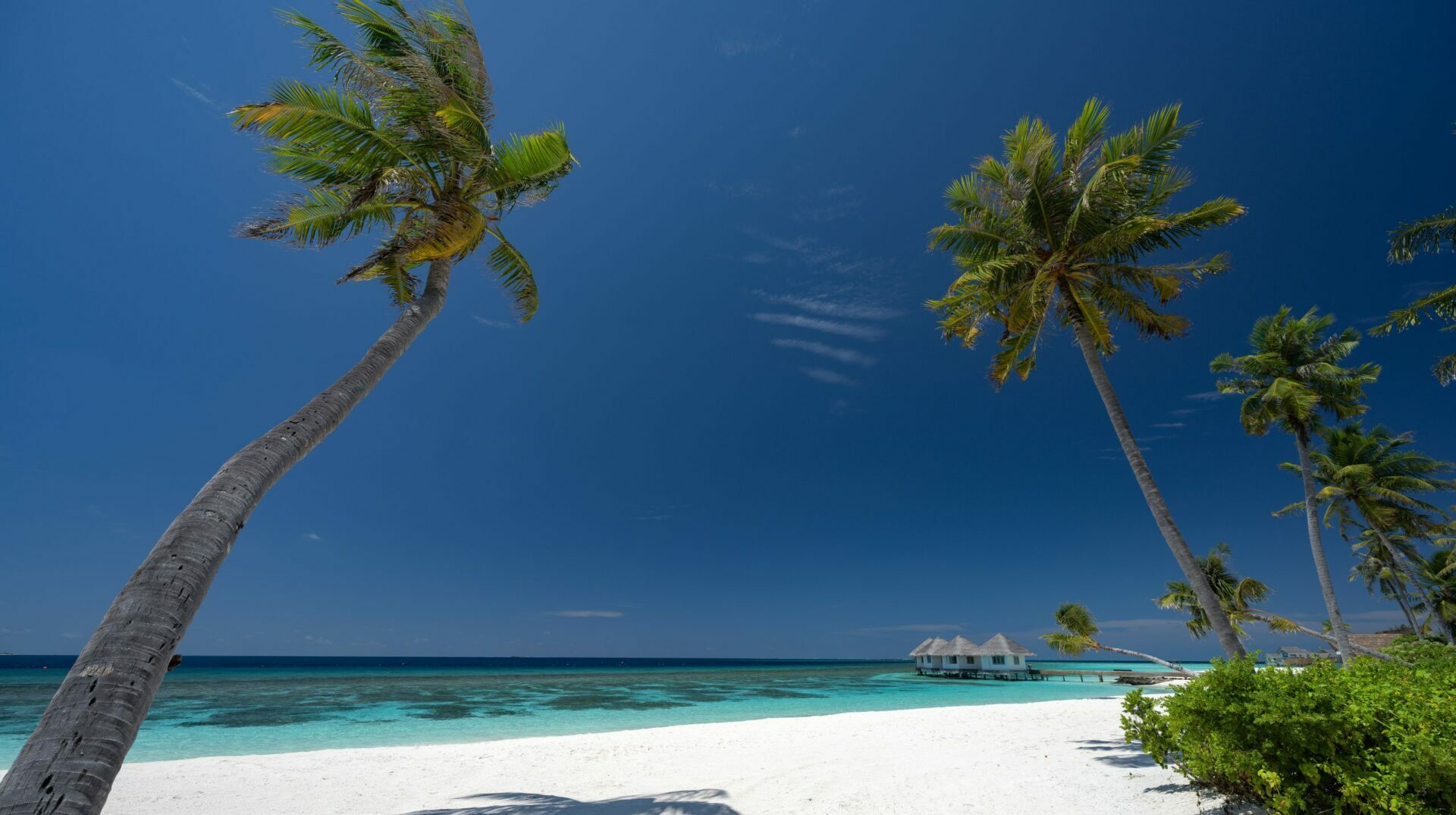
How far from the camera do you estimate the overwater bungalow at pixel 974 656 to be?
4131 centimetres

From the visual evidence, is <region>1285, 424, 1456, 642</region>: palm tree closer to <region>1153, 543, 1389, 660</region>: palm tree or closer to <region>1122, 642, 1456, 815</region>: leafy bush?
<region>1153, 543, 1389, 660</region>: palm tree

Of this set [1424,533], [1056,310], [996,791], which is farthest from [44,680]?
[1424,533]

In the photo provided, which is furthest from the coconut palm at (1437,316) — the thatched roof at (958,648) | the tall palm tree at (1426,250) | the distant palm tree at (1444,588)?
the thatched roof at (958,648)

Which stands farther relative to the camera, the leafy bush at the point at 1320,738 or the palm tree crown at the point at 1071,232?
the palm tree crown at the point at 1071,232

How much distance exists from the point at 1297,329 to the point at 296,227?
24982 millimetres

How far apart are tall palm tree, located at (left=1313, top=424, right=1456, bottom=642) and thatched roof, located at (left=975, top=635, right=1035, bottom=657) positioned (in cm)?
2389

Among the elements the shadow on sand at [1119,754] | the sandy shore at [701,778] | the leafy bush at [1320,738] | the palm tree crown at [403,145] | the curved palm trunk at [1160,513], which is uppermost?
the palm tree crown at [403,145]

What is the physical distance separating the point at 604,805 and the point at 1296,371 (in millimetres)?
21995

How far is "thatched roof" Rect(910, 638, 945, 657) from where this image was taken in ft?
152

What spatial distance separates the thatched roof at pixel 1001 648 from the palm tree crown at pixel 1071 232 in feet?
123

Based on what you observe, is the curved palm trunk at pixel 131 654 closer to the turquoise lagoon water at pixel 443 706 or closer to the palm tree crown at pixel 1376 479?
the turquoise lagoon water at pixel 443 706

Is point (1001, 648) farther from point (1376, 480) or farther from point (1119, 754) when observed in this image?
point (1119, 754)

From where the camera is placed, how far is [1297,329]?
1636 centimetres

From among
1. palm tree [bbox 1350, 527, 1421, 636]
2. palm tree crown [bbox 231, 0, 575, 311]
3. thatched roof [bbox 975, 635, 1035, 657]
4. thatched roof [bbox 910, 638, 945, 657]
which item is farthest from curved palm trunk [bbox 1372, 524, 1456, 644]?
palm tree crown [bbox 231, 0, 575, 311]
